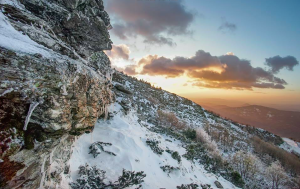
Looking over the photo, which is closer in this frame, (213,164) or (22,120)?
(22,120)

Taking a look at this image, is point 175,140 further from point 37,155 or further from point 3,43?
point 3,43

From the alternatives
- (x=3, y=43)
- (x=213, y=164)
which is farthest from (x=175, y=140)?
(x=3, y=43)

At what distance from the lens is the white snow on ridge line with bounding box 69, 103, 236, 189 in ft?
22.5

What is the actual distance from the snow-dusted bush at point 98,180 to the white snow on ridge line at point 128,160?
0.72 feet

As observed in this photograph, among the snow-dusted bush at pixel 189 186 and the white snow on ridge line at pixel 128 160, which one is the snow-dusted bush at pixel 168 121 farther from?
the snow-dusted bush at pixel 189 186

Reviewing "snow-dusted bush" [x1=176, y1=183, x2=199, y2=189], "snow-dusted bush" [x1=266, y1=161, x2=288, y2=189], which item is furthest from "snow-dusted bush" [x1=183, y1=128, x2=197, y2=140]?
"snow-dusted bush" [x1=176, y1=183, x2=199, y2=189]

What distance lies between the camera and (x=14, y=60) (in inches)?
108

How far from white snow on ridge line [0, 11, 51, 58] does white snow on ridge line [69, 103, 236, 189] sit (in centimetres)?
491

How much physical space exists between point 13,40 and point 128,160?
6.66m

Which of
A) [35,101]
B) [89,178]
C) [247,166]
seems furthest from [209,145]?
[35,101]

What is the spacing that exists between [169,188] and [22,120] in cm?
714

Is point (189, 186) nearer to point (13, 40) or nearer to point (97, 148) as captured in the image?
point (97, 148)

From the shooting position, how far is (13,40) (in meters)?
3.03

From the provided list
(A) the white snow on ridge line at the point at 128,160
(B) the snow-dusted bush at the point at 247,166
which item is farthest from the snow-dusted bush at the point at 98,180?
(B) the snow-dusted bush at the point at 247,166
